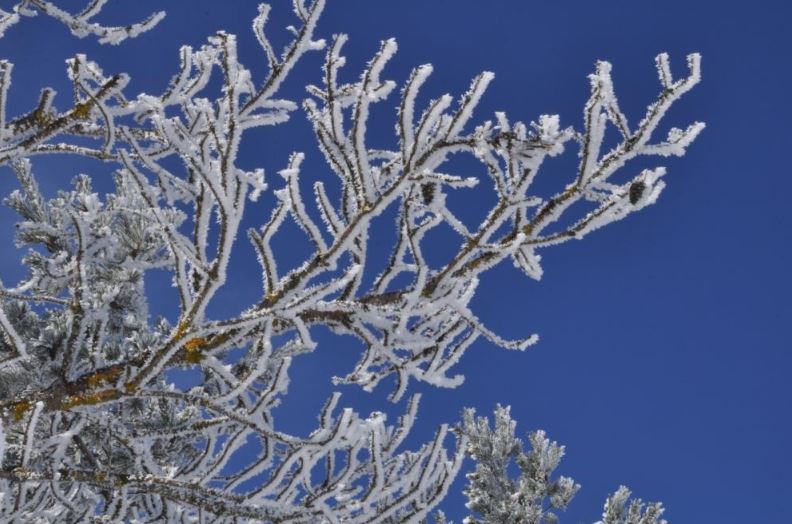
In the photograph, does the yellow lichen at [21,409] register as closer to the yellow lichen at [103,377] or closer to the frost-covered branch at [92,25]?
the yellow lichen at [103,377]

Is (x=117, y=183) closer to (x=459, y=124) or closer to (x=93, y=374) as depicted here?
(x=93, y=374)

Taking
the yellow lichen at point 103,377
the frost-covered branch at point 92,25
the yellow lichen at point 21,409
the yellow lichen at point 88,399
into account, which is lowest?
the yellow lichen at point 88,399

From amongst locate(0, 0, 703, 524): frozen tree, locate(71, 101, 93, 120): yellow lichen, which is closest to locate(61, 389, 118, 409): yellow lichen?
locate(0, 0, 703, 524): frozen tree

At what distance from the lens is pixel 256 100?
2.79 meters

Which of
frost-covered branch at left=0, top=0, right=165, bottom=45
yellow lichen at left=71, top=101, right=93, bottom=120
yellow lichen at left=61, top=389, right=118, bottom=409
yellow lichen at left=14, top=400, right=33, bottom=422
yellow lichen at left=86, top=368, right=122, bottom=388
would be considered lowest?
yellow lichen at left=61, top=389, right=118, bottom=409

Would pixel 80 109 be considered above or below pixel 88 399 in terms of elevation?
above

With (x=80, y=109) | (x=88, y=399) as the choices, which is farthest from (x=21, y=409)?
(x=80, y=109)

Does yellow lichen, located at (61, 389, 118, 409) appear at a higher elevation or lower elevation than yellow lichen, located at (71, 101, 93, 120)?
lower

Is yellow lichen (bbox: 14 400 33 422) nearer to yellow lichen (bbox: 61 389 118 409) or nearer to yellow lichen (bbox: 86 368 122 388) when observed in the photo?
yellow lichen (bbox: 61 389 118 409)

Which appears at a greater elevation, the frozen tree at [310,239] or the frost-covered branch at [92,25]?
the frost-covered branch at [92,25]

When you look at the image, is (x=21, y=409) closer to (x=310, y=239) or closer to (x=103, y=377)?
(x=103, y=377)

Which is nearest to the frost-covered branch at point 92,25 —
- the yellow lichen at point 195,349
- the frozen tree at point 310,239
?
the frozen tree at point 310,239

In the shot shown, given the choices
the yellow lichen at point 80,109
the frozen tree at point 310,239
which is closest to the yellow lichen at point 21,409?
the frozen tree at point 310,239

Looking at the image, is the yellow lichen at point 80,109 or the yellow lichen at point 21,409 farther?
the yellow lichen at point 80,109
